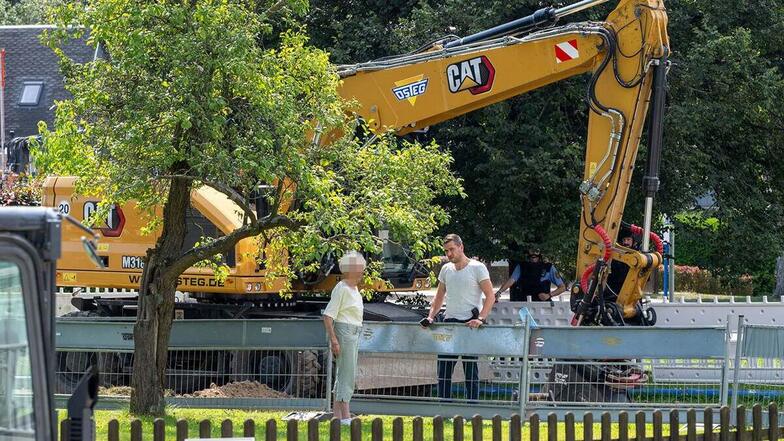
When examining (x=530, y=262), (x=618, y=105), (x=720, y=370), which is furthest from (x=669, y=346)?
(x=530, y=262)

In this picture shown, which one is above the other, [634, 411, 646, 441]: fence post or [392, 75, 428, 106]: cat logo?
[392, 75, 428, 106]: cat logo

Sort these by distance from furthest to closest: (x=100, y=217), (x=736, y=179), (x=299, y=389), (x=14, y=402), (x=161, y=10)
A: (x=736, y=179) → (x=299, y=389) → (x=100, y=217) → (x=161, y=10) → (x=14, y=402)

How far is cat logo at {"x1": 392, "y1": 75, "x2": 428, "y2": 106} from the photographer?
48.4 feet

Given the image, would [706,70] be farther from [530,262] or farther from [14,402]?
[14,402]

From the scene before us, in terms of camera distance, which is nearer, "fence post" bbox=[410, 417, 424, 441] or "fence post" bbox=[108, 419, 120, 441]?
"fence post" bbox=[108, 419, 120, 441]

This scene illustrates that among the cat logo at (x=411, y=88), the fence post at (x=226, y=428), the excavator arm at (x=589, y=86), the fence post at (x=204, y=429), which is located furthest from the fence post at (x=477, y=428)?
the cat logo at (x=411, y=88)

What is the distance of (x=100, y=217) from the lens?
11.1m

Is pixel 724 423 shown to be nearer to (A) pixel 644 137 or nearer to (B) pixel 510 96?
(B) pixel 510 96

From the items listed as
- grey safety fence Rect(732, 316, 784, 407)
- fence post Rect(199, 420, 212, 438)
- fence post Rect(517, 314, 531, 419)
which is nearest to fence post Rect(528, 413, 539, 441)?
fence post Rect(199, 420, 212, 438)

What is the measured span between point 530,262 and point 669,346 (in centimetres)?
754

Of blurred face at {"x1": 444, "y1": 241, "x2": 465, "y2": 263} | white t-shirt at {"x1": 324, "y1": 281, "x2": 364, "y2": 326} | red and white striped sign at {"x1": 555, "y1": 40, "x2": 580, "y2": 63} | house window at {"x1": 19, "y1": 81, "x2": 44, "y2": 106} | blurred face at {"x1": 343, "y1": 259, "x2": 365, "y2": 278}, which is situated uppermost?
house window at {"x1": 19, "y1": 81, "x2": 44, "y2": 106}

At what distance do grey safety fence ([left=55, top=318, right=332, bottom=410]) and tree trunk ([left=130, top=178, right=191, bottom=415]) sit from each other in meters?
0.97

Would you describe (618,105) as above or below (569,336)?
above

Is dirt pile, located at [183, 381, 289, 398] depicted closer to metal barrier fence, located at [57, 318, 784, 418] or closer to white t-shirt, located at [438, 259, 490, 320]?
metal barrier fence, located at [57, 318, 784, 418]
